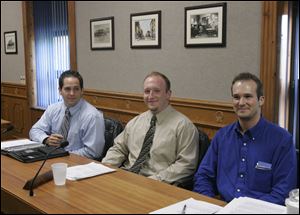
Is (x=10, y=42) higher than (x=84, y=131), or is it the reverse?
(x=10, y=42)

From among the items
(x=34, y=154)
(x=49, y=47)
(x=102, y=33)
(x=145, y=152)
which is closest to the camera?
(x=34, y=154)

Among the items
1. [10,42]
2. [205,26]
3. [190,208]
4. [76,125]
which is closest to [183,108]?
[205,26]

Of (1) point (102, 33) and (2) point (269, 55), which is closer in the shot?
(2) point (269, 55)

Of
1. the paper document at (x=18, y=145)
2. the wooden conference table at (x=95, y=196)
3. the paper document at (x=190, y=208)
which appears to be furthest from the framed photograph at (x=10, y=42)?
the paper document at (x=190, y=208)

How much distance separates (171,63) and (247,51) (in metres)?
0.88

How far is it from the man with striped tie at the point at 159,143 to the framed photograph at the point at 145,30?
1.30m

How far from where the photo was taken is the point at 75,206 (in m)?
1.57

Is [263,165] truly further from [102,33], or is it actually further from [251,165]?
[102,33]

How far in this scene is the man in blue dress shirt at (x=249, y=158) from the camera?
6.46 feet

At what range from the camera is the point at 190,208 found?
150 cm

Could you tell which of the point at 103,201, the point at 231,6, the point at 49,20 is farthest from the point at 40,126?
the point at 49,20

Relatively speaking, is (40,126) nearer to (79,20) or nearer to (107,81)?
(107,81)

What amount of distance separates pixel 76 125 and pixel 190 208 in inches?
63.9

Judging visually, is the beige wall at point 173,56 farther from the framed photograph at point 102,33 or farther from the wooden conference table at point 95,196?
the wooden conference table at point 95,196
